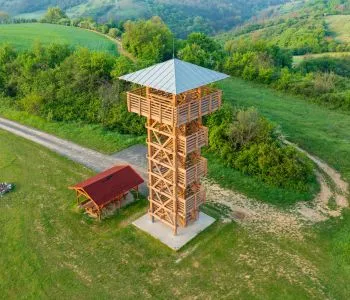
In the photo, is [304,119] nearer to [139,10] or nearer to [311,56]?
[311,56]

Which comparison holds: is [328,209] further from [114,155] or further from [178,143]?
[114,155]

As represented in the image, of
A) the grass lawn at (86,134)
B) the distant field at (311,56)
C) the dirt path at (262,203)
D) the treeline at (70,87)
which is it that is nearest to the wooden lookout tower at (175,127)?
the dirt path at (262,203)

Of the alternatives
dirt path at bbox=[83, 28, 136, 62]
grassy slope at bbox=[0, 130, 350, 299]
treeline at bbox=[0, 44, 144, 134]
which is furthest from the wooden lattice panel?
dirt path at bbox=[83, 28, 136, 62]

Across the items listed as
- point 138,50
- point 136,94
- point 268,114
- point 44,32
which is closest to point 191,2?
point 44,32

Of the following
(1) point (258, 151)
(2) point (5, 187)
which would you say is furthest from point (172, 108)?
(2) point (5, 187)

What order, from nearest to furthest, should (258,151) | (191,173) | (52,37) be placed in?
(191,173) → (258,151) → (52,37)
